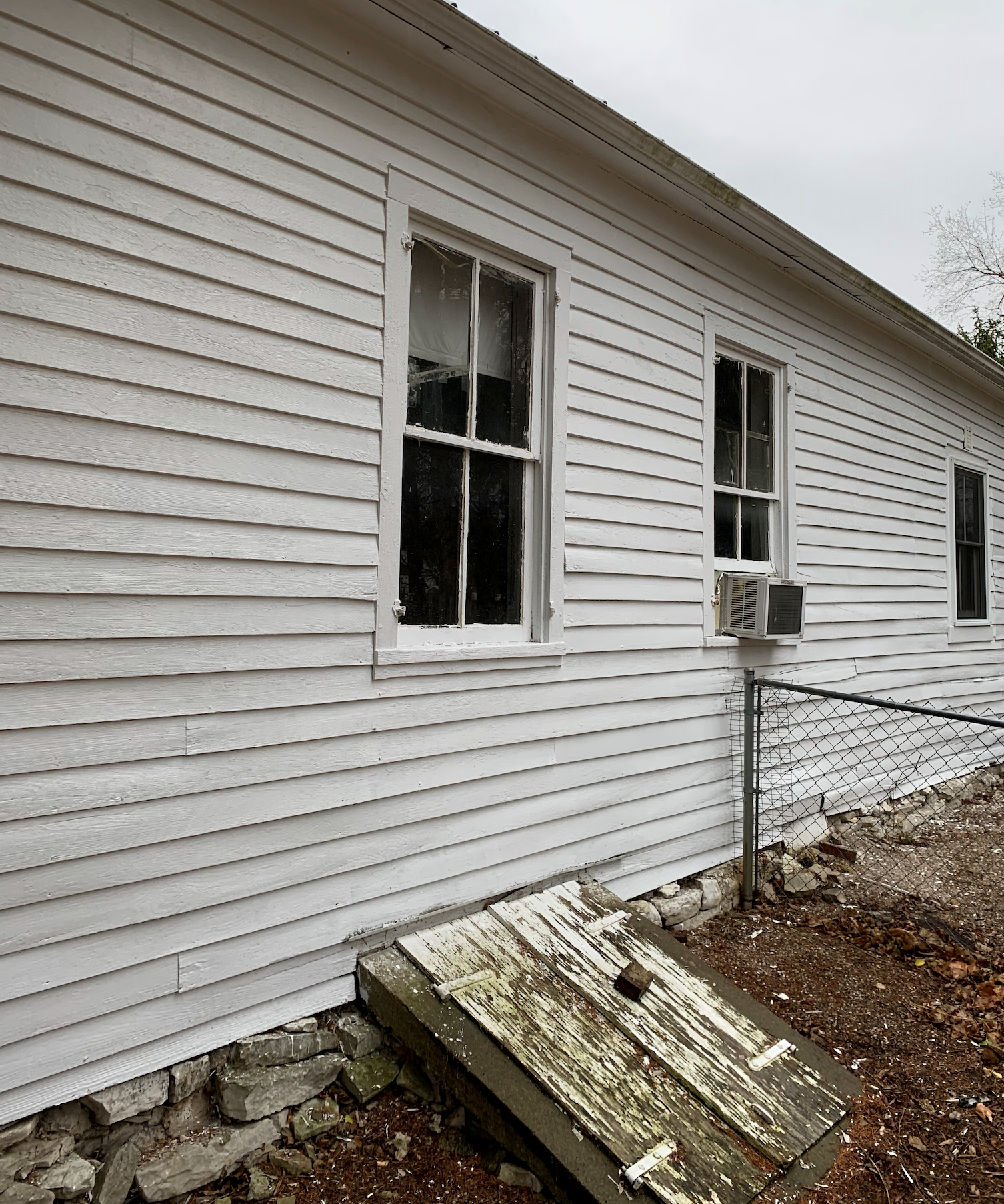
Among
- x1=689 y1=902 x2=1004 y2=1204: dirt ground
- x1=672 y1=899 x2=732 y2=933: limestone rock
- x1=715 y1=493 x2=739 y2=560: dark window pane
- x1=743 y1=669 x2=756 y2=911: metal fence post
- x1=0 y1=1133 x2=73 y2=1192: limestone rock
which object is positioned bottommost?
x1=689 y1=902 x2=1004 y2=1204: dirt ground

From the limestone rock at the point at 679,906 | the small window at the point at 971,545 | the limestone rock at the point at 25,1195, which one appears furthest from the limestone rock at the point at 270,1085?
the small window at the point at 971,545

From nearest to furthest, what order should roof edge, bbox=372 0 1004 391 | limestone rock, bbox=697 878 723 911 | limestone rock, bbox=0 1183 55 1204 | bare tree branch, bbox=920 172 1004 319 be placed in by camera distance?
limestone rock, bbox=0 1183 55 1204 → roof edge, bbox=372 0 1004 391 → limestone rock, bbox=697 878 723 911 → bare tree branch, bbox=920 172 1004 319

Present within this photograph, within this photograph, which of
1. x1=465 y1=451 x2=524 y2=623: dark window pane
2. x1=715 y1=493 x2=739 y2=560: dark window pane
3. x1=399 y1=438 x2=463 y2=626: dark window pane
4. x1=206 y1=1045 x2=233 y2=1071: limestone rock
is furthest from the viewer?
x1=715 y1=493 x2=739 y2=560: dark window pane

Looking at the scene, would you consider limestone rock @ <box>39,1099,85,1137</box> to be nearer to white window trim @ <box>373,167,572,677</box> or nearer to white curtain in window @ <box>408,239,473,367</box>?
white window trim @ <box>373,167,572,677</box>

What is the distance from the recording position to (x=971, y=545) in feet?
24.2

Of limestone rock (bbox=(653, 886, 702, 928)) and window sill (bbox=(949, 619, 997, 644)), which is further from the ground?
window sill (bbox=(949, 619, 997, 644))

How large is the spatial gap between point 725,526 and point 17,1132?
4.11 metres

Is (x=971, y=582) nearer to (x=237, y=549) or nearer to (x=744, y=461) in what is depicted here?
(x=744, y=461)

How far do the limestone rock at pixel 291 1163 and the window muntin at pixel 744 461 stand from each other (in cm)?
346

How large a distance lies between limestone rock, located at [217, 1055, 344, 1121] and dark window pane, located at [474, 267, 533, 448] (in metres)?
2.41

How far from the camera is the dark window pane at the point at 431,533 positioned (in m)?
3.01

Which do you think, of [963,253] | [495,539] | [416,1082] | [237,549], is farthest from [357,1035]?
[963,253]

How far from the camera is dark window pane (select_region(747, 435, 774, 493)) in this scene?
4.79 m

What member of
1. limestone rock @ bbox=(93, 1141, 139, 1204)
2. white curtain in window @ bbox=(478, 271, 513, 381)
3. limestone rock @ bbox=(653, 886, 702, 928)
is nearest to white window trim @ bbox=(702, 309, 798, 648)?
limestone rock @ bbox=(653, 886, 702, 928)
